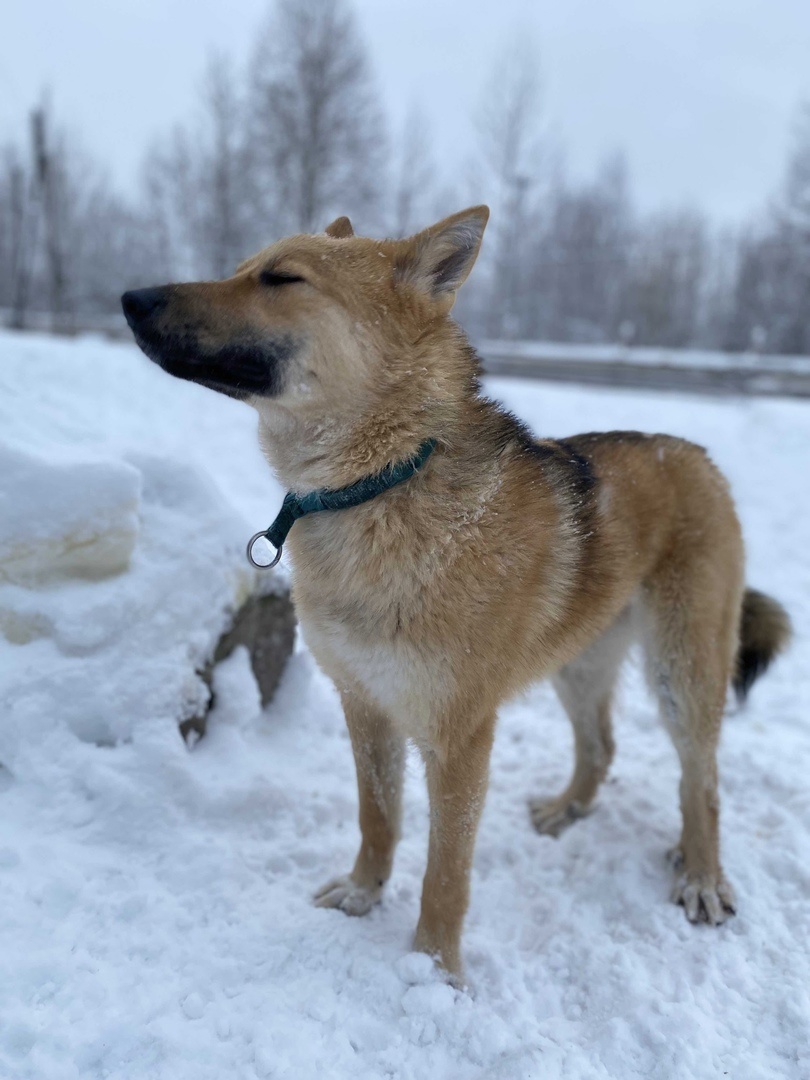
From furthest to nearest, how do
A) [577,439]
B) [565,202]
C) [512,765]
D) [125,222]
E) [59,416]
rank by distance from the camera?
[125,222] → [565,202] → [59,416] → [512,765] → [577,439]

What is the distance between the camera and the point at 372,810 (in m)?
2.73

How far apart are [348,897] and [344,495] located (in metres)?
1.61

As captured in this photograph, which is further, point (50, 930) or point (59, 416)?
point (59, 416)

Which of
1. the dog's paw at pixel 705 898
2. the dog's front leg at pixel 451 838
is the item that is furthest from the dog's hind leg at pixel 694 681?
the dog's front leg at pixel 451 838

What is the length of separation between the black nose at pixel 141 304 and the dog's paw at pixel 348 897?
224cm

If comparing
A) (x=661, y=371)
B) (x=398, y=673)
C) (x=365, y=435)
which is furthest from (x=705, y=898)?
(x=661, y=371)

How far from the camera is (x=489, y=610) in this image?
88.8 inches

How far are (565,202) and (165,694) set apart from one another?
45557 mm

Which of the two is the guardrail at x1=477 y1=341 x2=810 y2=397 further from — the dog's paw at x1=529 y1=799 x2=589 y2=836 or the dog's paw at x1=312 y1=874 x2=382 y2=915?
the dog's paw at x1=312 y1=874 x2=382 y2=915

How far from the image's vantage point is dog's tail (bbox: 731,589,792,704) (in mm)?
3402

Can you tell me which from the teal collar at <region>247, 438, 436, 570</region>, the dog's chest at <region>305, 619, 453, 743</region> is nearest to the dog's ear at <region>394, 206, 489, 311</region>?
the teal collar at <region>247, 438, 436, 570</region>

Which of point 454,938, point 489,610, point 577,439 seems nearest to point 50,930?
point 454,938

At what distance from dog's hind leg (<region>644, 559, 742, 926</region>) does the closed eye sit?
6.27ft

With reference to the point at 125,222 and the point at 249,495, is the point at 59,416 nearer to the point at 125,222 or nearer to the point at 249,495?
the point at 249,495
